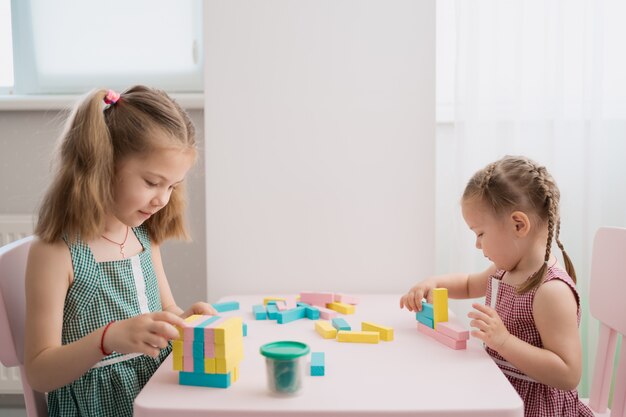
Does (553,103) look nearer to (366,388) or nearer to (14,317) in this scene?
(366,388)

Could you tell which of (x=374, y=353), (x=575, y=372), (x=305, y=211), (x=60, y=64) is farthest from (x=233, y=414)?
(x=60, y=64)

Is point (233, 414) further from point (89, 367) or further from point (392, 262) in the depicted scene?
point (392, 262)

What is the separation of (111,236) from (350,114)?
609mm

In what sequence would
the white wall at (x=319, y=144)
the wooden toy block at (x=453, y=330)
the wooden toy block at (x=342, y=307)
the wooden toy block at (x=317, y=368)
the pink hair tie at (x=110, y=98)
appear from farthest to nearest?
the white wall at (x=319, y=144)
the wooden toy block at (x=342, y=307)
the pink hair tie at (x=110, y=98)
the wooden toy block at (x=453, y=330)
the wooden toy block at (x=317, y=368)

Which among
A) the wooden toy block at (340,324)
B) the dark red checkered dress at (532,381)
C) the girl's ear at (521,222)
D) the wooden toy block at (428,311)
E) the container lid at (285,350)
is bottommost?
the dark red checkered dress at (532,381)

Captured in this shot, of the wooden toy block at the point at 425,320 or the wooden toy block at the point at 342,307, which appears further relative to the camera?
the wooden toy block at the point at 342,307

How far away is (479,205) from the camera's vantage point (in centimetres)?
120

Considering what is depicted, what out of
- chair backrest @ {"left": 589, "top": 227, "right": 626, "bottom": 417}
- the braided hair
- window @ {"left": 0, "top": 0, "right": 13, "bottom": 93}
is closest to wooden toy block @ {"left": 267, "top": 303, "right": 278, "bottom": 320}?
the braided hair

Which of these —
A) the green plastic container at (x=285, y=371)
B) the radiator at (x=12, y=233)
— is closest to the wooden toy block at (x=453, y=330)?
the green plastic container at (x=285, y=371)

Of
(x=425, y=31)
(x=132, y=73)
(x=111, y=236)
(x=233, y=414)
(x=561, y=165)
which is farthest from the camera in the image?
(x=132, y=73)

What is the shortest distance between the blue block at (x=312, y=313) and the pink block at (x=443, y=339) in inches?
7.8

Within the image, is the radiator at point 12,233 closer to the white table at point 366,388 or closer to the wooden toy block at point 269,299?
the wooden toy block at point 269,299

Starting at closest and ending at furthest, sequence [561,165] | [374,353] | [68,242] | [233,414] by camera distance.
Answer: [233,414]
[374,353]
[68,242]
[561,165]

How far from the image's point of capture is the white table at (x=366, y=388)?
0.73 m
